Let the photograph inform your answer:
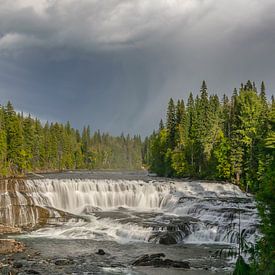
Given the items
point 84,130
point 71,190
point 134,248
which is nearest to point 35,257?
point 134,248

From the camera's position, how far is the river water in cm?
2647

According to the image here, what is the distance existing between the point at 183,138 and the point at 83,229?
163ft

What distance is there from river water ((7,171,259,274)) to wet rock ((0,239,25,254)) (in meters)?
1.22

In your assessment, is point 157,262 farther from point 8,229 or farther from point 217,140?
point 217,140

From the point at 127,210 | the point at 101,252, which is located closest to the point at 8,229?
the point at 101,252

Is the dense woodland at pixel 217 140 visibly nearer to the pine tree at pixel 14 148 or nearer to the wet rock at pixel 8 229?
the wet rock at pixel 8 229

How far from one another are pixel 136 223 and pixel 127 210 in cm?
1048

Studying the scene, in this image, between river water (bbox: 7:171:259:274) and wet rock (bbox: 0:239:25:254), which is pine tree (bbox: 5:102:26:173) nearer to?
river water (bbox: 7:171:259:274)

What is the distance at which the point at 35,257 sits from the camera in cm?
2617

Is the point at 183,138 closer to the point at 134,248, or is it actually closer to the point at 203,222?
the point at 203,222

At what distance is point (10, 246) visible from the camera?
28.3m

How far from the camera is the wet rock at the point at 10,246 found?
90.4 ft

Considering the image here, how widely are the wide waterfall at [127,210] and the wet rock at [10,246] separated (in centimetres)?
483

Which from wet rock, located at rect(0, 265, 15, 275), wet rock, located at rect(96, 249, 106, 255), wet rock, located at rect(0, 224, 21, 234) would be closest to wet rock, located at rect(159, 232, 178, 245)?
wet rock, located at rect(96, 249, 106, 255)
